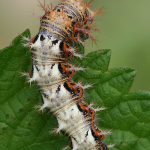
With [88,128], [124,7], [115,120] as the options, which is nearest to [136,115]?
[115,120]

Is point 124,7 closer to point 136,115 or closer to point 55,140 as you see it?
point 136,115

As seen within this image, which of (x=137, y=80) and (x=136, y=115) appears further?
(x=137, y=80)

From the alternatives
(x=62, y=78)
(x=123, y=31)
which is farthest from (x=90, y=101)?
(x=123, y=31)

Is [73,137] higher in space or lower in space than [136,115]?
lower

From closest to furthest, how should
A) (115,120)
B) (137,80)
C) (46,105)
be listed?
(46,105), (115,120), (137,80)

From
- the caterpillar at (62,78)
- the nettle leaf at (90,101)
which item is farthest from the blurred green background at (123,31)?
the caterpillar at (62,78)

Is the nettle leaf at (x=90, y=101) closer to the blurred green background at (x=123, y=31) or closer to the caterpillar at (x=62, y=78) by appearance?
the caterpillar at (x=62, y=78)

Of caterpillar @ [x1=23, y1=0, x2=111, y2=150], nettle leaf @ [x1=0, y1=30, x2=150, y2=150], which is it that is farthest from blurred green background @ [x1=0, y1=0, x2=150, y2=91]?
caterpillar @ [x1=23, y1=0, x2=111, y2=150]
